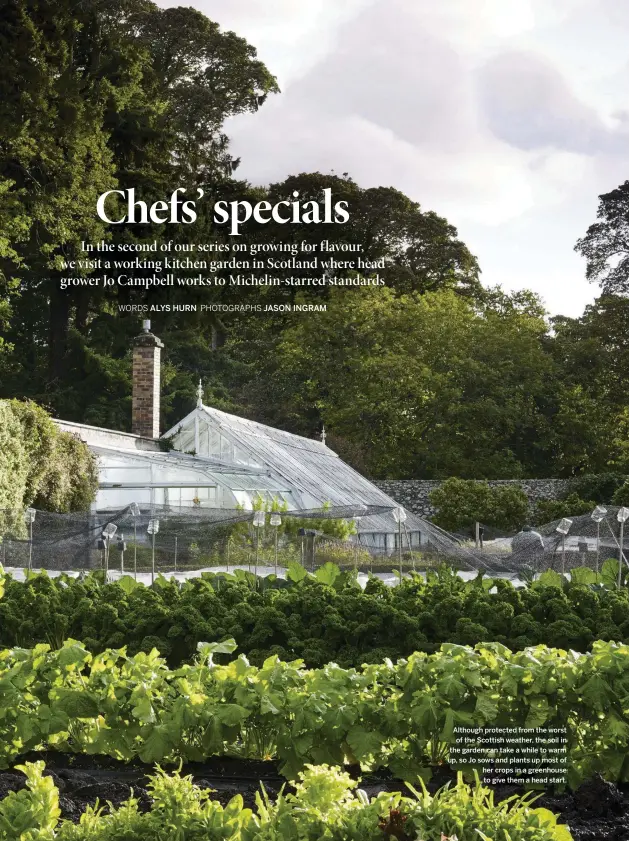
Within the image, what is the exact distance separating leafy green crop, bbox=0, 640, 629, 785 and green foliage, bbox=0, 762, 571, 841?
1064 millimetres

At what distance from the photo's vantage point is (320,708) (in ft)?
12.4

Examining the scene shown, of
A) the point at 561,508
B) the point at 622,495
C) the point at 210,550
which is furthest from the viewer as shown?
the point at 561,508

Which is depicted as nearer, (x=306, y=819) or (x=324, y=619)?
(x=306, y=819)

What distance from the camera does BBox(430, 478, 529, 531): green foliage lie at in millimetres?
25859

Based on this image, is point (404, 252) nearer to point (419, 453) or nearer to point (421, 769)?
point (419, 453)

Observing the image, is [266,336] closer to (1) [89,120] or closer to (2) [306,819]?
(1) [89,120]

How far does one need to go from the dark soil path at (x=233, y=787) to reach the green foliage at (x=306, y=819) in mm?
464

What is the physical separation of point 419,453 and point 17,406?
19.1 m

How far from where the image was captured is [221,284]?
32.8m

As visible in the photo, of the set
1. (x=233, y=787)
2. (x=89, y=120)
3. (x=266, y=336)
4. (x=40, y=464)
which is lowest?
(x=233, y=787)

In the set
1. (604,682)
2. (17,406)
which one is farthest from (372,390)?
(604,682)

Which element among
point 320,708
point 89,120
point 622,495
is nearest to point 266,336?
point 89,120

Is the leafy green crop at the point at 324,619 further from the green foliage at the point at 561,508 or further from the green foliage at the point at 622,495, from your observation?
the green foliage at the point at 622,495

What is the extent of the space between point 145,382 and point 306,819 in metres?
19.6
